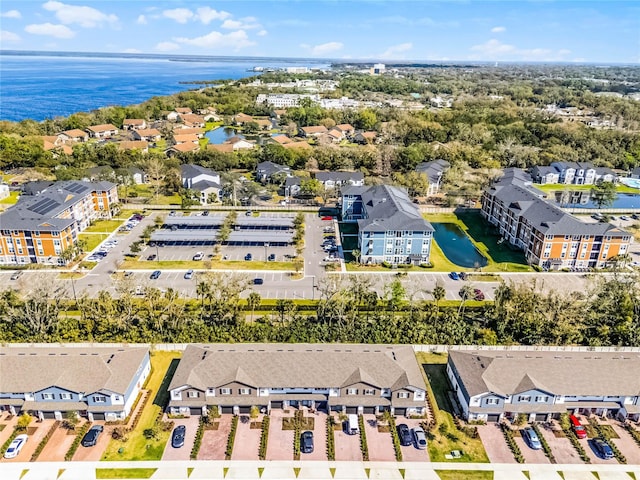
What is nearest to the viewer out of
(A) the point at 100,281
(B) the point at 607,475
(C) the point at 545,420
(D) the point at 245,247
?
(B) the point at 607,475

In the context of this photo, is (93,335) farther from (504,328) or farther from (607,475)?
(607,475)

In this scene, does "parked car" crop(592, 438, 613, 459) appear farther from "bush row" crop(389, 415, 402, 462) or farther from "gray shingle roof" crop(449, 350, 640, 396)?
"bush row" crop(389, 415, 402, 462)

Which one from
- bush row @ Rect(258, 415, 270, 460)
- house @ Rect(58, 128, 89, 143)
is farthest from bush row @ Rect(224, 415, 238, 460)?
house @ Rect(58, 128, 89, 143)

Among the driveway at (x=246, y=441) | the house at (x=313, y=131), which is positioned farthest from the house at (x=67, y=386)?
the house at (x=313, y=131)

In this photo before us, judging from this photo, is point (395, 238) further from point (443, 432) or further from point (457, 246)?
point (443, 432)

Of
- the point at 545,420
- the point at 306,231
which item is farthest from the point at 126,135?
the point at 545,420

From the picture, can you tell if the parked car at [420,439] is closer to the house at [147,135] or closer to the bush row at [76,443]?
the bush row at [76,443]
